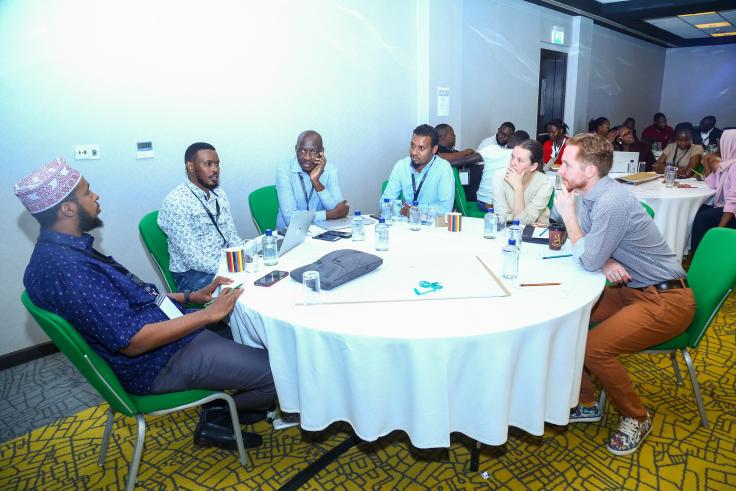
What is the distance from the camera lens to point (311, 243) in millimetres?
2809

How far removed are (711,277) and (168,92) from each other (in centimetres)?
395

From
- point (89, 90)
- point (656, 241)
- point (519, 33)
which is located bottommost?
point (656, 241)

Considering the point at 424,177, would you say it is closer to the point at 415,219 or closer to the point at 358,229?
the point at 415,219

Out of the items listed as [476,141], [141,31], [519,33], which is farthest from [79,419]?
[519,33]

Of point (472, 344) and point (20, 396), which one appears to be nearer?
point (472, 344)

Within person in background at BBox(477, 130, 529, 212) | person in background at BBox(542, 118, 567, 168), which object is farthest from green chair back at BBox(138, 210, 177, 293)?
person in background at BBox(542, 118, 567, 168)

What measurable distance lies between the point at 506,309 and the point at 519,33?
7223mm

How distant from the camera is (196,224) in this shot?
2.82 m

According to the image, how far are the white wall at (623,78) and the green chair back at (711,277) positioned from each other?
8.95 metres

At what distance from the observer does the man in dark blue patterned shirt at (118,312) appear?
5.43 feet

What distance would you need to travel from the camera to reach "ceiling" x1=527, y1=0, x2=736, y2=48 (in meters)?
8.41

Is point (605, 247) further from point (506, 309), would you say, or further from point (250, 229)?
point (250, 229)

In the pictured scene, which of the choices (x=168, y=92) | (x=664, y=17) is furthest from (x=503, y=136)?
(x=664, y=17)

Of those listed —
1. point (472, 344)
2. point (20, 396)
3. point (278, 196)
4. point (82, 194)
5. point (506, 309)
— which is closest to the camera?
point (472, 344)
